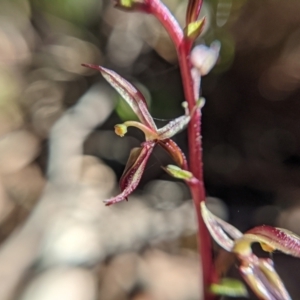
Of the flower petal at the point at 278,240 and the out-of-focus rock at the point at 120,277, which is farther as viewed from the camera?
the out-of-focus rock at the point at 120,277

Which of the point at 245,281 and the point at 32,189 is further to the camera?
the point at 32,189

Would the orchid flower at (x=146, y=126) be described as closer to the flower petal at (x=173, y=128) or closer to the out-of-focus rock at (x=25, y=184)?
the flower petal at (x=173, y=128)

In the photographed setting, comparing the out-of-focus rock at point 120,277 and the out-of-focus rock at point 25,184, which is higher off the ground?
the out-of-focus rock at point 25,184

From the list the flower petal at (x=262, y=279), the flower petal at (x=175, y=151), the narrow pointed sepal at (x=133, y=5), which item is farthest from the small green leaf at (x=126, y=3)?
A: the flower petal at (x=262, y=279)

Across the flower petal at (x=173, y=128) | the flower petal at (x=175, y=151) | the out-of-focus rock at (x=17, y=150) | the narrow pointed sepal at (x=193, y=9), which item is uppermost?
the narrow pointed sepal at (x=193, y=9)

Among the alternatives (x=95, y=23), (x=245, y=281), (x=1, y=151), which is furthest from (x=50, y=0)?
(x=245, y=281)

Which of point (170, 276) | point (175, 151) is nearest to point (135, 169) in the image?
point (175, 151)

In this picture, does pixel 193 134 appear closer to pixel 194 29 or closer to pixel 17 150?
pixel 194 29

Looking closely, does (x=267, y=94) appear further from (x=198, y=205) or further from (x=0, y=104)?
(x=0, y=104)
